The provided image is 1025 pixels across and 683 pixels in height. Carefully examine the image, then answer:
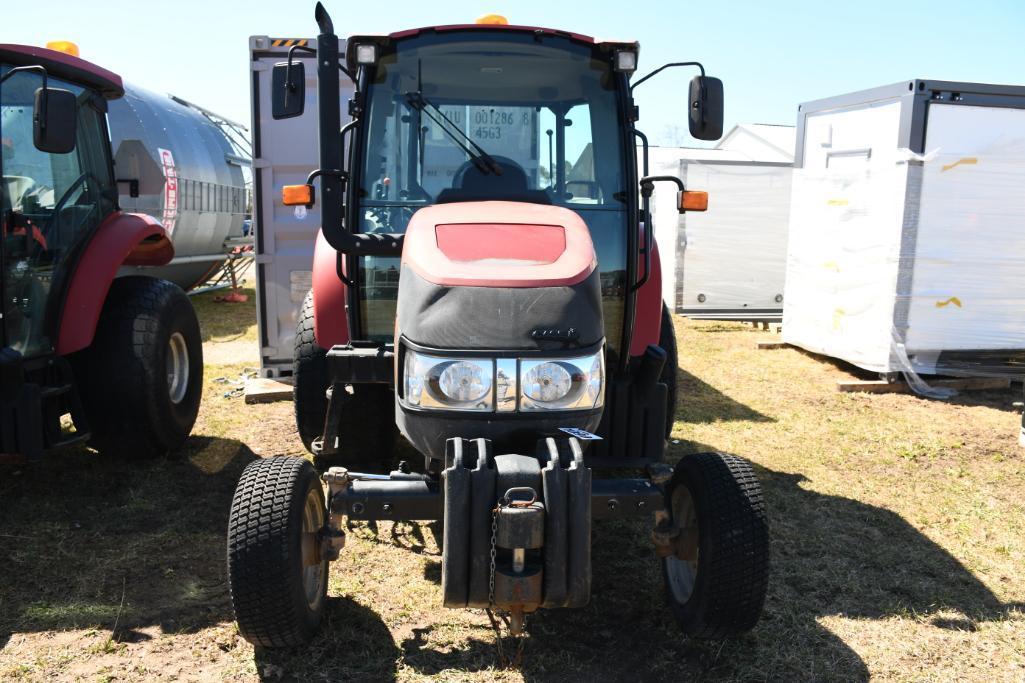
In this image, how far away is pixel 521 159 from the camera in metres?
3.63

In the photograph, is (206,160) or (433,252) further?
(206,160)

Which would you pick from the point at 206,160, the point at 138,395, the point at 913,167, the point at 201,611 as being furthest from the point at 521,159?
the point at 206,160

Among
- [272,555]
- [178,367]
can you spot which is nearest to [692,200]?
[272,555]

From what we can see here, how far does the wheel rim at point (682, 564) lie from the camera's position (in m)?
3.09

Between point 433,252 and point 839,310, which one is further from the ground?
point 433,252

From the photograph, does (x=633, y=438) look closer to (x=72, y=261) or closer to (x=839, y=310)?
(x=72, y=261)

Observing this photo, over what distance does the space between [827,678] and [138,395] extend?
12.3 feet

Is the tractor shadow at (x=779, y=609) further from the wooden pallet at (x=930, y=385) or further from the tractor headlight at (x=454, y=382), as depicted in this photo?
the wooden pallet at (x=930, y=385)

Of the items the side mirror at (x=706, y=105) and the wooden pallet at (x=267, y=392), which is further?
the wooden pallet at (x=267, y=392)

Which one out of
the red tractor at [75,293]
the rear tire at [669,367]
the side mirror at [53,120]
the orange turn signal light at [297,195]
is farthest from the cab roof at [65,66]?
the rear tire at [669,367]

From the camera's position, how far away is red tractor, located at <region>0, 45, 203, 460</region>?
397cm

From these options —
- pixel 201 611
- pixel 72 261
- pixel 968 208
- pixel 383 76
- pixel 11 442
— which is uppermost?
pixel 383 76

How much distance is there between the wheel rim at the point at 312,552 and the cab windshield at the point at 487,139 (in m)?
0.89

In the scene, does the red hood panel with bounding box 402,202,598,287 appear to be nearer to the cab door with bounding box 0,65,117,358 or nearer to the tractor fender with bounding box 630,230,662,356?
the tractor fender with bounding box 630,230,662,356
